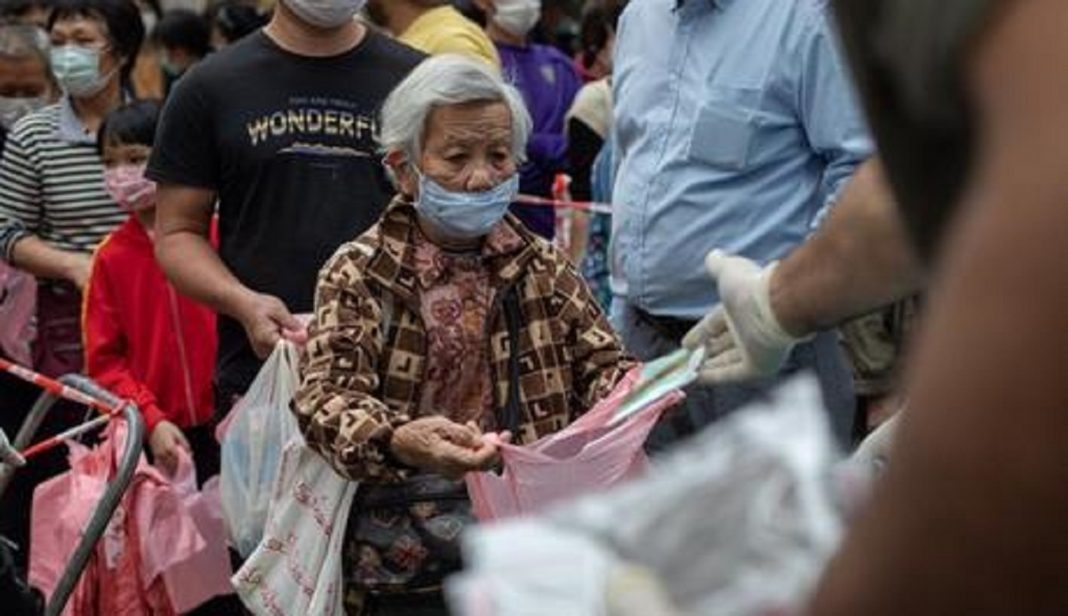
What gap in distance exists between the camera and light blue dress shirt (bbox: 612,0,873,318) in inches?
233

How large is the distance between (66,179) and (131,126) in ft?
1.62

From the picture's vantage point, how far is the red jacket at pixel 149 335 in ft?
23.2

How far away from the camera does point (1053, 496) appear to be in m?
1.59

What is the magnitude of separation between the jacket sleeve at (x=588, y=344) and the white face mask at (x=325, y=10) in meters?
1.29

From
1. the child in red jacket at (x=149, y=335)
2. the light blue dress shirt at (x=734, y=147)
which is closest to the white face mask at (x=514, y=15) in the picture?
the child in red jacket at (x=149, y=335)

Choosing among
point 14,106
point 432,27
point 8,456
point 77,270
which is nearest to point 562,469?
point 8,456

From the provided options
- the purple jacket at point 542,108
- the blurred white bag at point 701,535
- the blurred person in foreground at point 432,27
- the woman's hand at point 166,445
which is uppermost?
the blurred white bag at point 701,535

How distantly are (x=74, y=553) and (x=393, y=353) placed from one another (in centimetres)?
127

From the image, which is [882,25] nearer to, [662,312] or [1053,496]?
[1053,496]

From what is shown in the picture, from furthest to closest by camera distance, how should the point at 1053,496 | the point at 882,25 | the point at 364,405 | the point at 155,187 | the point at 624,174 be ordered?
the point at 155,187, the point at 624,174, the point at 364,405, the point at 882,25, the point at 1053,496

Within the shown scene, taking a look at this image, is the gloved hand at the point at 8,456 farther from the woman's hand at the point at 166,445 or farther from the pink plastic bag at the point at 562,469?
the pink plastic bag at the point at 562,469

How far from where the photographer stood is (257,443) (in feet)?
19.3

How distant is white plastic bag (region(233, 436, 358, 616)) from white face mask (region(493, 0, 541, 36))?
17.9 ft

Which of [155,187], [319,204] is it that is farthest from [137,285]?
[319,204]
